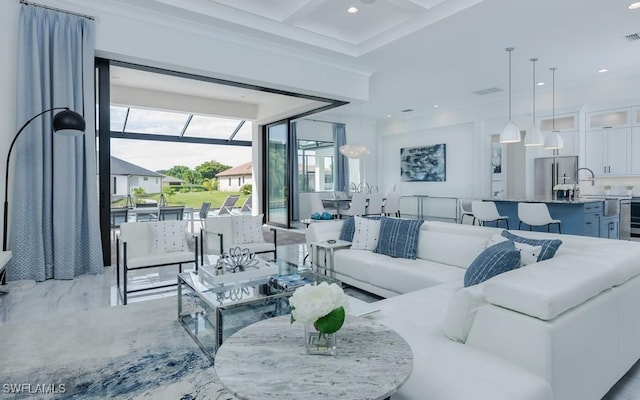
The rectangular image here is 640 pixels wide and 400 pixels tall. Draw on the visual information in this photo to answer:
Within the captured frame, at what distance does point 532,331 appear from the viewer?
1.53 metres

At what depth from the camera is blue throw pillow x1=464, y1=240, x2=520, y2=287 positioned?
2.26 metres

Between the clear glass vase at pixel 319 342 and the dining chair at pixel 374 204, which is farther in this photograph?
the dining chair at pixel 374 204

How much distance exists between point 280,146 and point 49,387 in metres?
7.63

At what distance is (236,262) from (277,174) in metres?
6.30

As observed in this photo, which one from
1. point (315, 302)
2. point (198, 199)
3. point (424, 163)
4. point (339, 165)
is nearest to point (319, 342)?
point (315, 302)

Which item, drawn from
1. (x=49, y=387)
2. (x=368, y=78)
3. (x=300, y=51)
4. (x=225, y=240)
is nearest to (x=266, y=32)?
(x=300, y=51)

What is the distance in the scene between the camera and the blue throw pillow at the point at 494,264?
2.26m

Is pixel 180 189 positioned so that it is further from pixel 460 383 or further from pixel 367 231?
pixel 460 383

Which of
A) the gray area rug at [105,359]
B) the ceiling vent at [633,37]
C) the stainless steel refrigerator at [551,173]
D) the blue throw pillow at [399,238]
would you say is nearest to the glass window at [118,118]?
the gray area rug at [105,359]

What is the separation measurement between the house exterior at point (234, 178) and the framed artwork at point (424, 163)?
4.94 meters

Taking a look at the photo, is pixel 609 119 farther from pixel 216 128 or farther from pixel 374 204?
pixel 216 128

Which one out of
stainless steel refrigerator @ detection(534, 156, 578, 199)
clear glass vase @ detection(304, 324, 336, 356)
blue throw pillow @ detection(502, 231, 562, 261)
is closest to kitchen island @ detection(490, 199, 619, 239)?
stainless steel refrigerator @ detection(534, 156, 578, 199)

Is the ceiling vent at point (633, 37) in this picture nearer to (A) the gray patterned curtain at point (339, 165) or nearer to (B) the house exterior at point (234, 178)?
(A) the gray patterned curtain at point (339, 165)

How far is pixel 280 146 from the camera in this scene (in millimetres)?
9312
